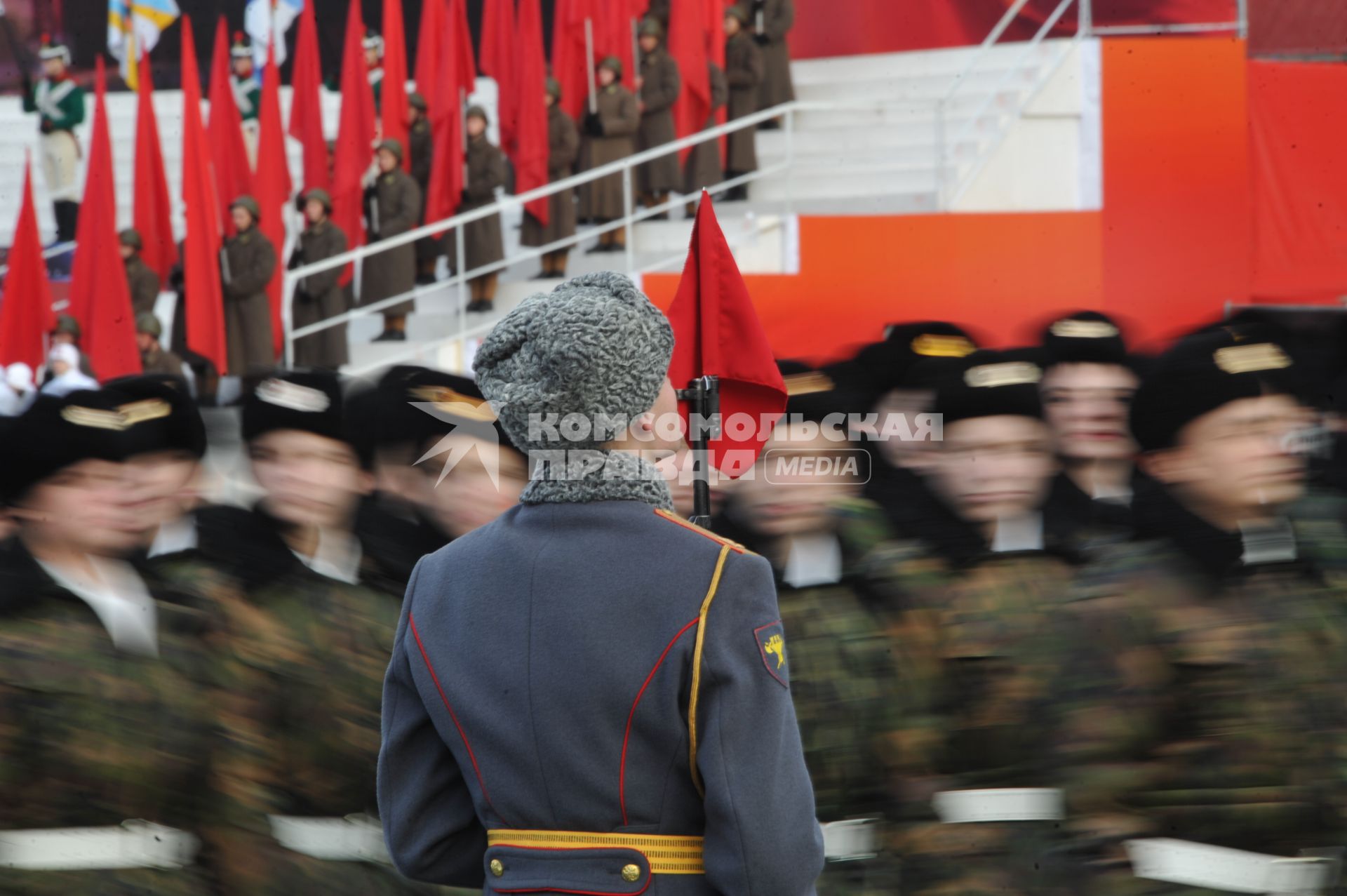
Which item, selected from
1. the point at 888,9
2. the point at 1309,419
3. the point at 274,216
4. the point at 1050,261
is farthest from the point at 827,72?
the point at 1309,419

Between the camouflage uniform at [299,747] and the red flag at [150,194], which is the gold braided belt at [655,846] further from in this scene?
the red flag at [150,194]

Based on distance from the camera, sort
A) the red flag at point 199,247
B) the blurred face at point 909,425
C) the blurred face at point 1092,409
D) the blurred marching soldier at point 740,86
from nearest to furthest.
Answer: the blurred face at point 909,425 → the blurred face at point 1092,409 → the red flag at point 199,247 → the blurred marching soldier at point 740,86

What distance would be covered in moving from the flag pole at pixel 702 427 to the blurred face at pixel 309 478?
70 centimetres

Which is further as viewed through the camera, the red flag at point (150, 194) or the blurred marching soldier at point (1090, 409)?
the red flag at point (150, 194)

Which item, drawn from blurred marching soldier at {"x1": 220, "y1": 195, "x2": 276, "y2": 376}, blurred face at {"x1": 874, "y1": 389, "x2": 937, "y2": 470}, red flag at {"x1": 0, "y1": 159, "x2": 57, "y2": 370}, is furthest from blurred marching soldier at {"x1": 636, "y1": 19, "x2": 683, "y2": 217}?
blurred face at {"x1": 874, "y1": 389, "x2": 937, "y2": 470}

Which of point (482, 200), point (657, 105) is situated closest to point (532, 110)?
point (482, 200)

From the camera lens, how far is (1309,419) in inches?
108

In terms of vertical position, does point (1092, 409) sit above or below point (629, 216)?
below

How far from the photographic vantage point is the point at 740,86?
10.1 m

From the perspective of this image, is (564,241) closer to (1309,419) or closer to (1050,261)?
(1050,261)

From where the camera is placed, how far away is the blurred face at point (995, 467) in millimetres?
2805

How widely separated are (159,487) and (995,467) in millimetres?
1479

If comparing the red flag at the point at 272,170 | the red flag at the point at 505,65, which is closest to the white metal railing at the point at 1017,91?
the red flag at the point at 505,65

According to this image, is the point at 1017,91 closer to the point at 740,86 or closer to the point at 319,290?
the point at 740,86
